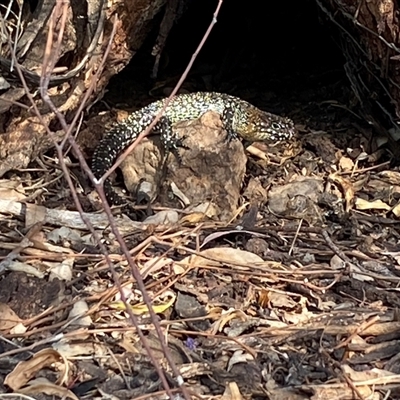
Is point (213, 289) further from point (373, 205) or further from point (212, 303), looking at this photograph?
point (373, 205)

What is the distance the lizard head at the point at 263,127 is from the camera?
5.58m

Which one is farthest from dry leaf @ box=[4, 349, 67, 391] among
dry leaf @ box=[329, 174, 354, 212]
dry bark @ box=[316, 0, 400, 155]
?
dry bark @ box=[316, 0, 400, 155]

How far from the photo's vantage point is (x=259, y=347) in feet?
10.1

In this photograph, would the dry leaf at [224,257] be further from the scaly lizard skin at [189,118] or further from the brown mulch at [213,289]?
the scaly lizard skin at [189,118]

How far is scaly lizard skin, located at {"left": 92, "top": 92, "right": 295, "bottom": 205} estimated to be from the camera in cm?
524

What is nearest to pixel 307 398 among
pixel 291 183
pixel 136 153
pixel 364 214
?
pixel 364 214

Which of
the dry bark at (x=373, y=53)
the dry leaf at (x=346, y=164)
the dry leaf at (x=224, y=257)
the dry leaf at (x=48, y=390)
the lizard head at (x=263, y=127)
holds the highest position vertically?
the dry bark at (x=373, y=53)

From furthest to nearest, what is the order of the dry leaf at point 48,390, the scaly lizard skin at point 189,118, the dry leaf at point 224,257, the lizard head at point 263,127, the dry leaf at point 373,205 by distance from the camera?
the lizard head at point 263,127 → the scaly lizard skin at point 189,118 → the dry leaf at point 373,205 → the dry leaf at point 224,257 → the dry leaf at point 48,390

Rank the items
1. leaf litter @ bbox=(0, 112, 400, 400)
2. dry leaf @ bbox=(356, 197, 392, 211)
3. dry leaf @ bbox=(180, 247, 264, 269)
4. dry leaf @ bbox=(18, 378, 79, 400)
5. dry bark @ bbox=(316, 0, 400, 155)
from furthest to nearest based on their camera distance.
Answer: dry leaf @ bbox=(356, 197, 392, 211) < dry bark @ bbox=(316, 0, 400, 155) < dry leaf @ bbox=(180, 247, 264, 269) < leaf litter @ bbox=(0, 112, 400, 400) < dry leaf @ bbox=(18, 378, 79, 400)

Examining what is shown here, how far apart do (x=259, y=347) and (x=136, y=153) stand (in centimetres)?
244

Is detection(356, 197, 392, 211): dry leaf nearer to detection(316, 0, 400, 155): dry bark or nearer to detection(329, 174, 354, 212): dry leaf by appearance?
detection(329, 174, 354, 212): dry leaf

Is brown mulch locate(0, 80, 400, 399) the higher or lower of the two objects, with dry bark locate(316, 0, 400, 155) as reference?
lower

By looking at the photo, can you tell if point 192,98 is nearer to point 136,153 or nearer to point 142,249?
point 136,153

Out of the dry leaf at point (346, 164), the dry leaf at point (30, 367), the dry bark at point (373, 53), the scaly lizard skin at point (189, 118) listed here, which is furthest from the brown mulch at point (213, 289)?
the dry bark at point (373, 53)
